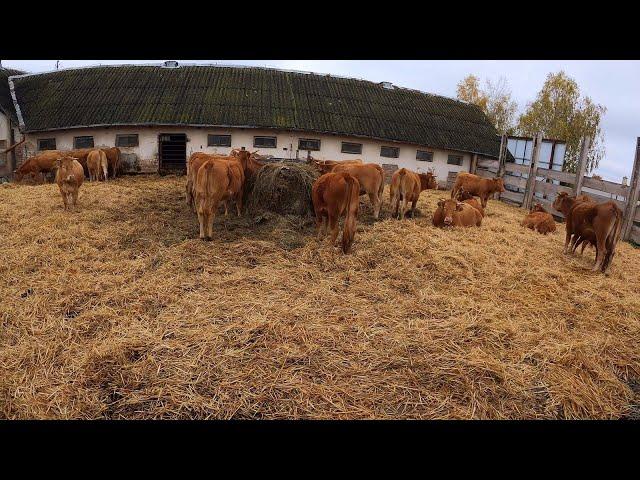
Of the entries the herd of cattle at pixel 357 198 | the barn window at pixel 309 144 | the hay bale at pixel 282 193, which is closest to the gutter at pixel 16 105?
the herd of cattle at pixel 357 198

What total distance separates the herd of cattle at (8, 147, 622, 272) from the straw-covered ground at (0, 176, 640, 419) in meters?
0.52

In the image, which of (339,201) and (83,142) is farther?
(83,142)

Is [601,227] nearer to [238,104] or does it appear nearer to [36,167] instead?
[238,104]

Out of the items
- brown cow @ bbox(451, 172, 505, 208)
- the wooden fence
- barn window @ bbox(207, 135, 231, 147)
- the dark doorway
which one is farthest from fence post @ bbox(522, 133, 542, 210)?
the dark doorway

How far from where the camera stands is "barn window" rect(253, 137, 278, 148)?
1967 centimetres

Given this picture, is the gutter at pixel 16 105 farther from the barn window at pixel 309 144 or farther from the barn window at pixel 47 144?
the barn window at pixel 309 144

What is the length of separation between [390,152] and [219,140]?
8200 millimetres

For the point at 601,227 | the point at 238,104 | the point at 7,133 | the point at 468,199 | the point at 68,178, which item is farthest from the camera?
the point at 238,104

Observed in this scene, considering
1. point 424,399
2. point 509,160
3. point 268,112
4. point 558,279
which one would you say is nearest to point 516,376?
point 424,399

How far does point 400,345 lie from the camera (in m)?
4.20

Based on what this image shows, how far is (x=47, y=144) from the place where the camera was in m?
19.6

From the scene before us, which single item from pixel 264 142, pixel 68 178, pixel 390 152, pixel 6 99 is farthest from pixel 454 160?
pixel 6 99

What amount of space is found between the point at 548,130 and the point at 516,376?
3455 centimetres

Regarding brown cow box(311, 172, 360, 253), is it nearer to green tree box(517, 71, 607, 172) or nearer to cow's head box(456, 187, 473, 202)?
cow's head box(456, 187, 473, 202)
